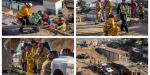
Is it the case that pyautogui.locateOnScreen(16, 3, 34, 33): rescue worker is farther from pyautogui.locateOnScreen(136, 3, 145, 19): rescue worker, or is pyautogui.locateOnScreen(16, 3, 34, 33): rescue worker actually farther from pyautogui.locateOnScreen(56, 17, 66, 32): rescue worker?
pyautogui.locateOnScreen(136, 3, 145, 19): rescue worker

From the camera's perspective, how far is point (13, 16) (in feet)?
16.1

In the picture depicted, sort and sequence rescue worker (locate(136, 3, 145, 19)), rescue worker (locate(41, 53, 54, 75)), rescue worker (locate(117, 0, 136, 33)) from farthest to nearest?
A: 1. rescue worker (locate(136, 3, 145, 19))
2. rescue worker (locate(41, 53, 54, 75))
3. rescue worker (locate(117, 0, 136, 33))

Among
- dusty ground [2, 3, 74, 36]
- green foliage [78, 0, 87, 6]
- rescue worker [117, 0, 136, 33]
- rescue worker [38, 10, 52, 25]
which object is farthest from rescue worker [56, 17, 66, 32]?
rescue worker [117, 0, 136, 33]

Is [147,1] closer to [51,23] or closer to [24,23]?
[51,23]

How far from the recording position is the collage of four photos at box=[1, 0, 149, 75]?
459cm

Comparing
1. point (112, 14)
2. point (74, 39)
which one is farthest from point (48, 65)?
point (112, 14)

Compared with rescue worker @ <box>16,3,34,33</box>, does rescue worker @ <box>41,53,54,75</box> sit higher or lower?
lower

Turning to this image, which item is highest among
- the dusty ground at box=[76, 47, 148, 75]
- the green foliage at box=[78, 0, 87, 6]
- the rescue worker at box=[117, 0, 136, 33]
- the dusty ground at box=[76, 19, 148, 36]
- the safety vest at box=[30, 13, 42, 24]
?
the green foliage at box=[78, 0, 87, 6]

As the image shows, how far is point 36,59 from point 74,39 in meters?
1.41

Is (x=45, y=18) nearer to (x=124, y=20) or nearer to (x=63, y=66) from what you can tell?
(x=63, y=66)

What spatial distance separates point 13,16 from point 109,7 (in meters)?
3.19

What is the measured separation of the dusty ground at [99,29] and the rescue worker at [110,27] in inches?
8.2

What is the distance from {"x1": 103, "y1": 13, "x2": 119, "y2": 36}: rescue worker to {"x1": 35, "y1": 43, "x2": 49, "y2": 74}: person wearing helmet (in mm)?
Answer: 1983

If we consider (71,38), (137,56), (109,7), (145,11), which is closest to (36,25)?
(71,38)
